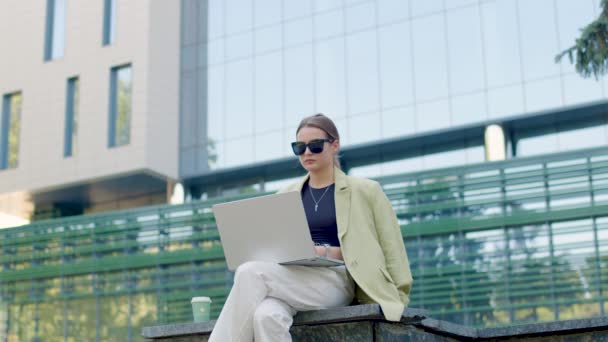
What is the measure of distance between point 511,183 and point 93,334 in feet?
35.3

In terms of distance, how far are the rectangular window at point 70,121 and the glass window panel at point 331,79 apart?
6.94 meters

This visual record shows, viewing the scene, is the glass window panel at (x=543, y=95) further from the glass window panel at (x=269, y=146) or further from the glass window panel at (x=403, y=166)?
the glass window panel at (x=269, y=146)

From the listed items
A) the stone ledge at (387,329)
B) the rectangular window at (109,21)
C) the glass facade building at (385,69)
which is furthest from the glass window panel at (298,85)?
the stone ledge at (387,329)

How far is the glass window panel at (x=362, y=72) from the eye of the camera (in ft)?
81.4

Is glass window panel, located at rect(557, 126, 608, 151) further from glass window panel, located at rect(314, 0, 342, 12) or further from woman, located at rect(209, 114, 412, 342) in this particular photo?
woman, located at rect(209, 114, 412, 342)

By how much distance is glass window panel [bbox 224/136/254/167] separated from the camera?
2620cm

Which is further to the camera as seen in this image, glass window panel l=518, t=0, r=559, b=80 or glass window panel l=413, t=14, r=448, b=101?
glass window panel l=413, t=14, r=448, b=101

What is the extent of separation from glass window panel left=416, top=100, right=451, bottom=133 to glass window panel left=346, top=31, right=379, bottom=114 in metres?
1.21

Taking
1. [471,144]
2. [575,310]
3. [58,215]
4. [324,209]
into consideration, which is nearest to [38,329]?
[58,215]

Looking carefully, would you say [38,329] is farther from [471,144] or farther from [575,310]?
[575,310]

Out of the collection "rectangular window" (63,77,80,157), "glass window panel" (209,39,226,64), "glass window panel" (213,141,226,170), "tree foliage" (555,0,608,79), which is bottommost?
"tree foliage" (555,0,608,79)

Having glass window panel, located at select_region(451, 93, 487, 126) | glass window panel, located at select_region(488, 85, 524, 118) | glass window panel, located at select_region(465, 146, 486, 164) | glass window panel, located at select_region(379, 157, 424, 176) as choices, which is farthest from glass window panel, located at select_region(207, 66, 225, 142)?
glass window panel, located at select_region(488, 85, 524, 118)

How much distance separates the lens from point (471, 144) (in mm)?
24188

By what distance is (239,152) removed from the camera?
26.3 meters
